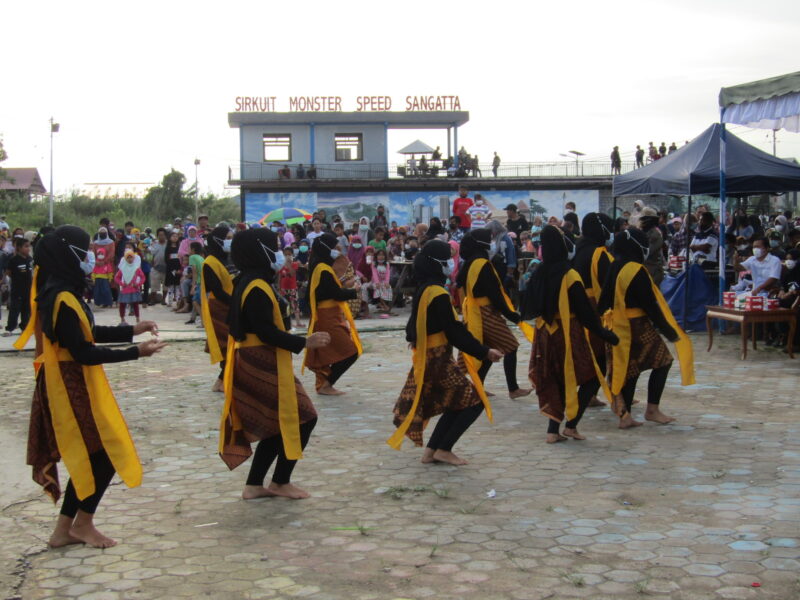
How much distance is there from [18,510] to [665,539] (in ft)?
13.3

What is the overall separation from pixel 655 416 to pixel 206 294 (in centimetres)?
468

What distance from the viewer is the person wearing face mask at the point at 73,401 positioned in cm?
488

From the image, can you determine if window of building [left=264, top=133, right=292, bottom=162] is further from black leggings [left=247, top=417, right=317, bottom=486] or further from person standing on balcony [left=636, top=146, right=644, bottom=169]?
black leggings [left=247, top=417, right=317, bottom=486]

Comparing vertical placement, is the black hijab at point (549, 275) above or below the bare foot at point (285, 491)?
above

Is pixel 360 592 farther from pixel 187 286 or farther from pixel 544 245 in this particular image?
pixel 187 286

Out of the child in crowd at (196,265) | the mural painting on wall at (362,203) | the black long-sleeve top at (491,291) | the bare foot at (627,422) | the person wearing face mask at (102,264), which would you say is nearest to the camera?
the bare foot at (627,422)

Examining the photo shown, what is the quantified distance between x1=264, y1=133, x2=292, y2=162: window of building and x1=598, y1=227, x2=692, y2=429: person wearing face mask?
1389 inches

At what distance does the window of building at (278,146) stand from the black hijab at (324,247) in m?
33.1

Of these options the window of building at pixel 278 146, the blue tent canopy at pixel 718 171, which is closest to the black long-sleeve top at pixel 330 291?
the blue tent canopy at pixel 718 171

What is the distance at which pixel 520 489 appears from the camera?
6.10 meters

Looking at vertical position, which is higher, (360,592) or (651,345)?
(651,345)

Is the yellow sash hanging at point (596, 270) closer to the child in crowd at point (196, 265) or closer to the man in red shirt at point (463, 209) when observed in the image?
the child in crowd at point (196, 265)

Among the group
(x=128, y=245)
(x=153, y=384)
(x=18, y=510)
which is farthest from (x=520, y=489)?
(x=128, y=245)

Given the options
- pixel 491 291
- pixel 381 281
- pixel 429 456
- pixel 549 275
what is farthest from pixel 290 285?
pixel 429 456
